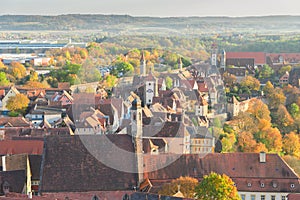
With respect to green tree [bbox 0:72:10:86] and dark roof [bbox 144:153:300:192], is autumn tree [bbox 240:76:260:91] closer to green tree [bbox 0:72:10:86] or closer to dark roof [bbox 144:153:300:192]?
green tree [bbox 0:72:10:86]

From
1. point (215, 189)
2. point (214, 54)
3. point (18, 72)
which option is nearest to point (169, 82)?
point (215, 189)

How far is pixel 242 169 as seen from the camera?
88.5 ft

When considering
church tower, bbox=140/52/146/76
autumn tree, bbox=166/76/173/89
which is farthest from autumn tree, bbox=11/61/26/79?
autumn tree, bbox=166/76/173/89

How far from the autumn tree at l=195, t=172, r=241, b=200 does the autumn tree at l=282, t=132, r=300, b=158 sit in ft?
59.0

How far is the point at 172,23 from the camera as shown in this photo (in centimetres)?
4844

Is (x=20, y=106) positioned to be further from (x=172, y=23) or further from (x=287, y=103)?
(x=287, y=103)

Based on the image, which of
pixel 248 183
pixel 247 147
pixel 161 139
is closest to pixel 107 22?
pixel 247 147

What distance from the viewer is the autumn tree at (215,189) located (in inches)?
879

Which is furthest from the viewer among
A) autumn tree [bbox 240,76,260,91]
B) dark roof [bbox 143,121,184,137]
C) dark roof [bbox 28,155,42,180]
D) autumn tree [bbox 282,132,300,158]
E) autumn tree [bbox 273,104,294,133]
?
autumn tree [bbox 240,76,260,91]

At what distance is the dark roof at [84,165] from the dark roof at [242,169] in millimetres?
2684

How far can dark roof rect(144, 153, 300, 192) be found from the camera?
26.4 m

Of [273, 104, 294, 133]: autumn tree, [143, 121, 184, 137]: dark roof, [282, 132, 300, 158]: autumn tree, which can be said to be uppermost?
[143, 121, 184, 137]: dark roof

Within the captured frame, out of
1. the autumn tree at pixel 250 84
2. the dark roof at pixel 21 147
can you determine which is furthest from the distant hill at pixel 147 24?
the dark roof at pixel 21 147

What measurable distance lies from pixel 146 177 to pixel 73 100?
26816 mm
